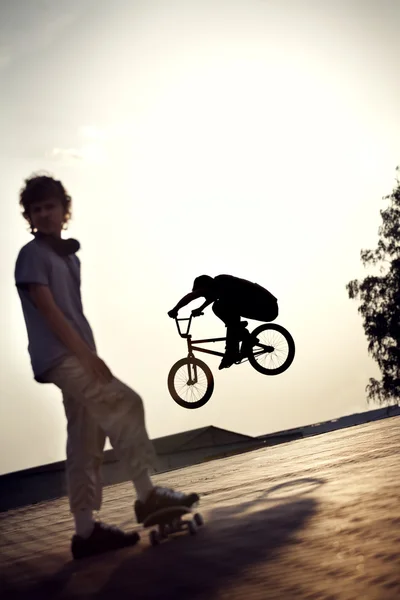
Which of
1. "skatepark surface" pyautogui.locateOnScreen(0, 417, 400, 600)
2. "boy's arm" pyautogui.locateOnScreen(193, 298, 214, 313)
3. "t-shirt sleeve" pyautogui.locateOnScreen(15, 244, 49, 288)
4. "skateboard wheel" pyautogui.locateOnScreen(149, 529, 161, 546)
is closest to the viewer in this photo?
"skatepark surface" pyautogui.locateOnScreen(0, 417, 400, 600)

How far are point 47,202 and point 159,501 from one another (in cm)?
154

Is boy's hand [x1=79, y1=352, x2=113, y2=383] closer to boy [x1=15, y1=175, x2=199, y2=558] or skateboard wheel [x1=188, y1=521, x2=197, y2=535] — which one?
boy [x1=15, y1=175, x2=199, y2=558]

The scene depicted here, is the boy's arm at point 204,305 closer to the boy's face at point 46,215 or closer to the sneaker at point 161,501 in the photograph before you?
the boy's face at point 46,215

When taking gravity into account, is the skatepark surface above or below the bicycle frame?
below

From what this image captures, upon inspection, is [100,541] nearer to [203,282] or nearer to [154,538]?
[154,538]

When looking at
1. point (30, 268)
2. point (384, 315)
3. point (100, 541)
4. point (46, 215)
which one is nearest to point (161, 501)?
point (100, 541)

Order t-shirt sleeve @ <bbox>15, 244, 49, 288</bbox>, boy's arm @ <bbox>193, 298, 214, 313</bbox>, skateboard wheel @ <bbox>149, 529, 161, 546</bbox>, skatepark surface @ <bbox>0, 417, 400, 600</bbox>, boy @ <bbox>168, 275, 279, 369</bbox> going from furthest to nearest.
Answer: boy's arm @ <bbox>193, 298, 214, 313</bbox>
boy @ <bbox>168, 275, 279, 369</bbox>
t-shirt sleeve @ <bbox>15, 244, 49, 288</bbox>
skateboard wheel @ <bbox>149, 529, 161, 546</bbox>
skatepark surface @ <bbox>0, 417, 400, 600</bbox>

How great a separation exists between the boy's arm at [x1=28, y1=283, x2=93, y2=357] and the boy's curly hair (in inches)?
15.8

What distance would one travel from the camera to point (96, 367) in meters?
3.30

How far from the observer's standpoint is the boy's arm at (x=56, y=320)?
131 inches

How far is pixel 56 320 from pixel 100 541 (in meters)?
1.01

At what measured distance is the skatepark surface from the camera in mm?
2029

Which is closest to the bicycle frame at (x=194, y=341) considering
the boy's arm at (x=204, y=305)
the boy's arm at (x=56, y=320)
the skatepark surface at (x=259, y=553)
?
the boy's arm at (x=204, y=305)

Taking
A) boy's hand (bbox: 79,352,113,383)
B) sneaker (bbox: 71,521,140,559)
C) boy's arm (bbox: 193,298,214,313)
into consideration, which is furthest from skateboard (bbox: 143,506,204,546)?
boy's arm (bbox: 193,298,214,313)
